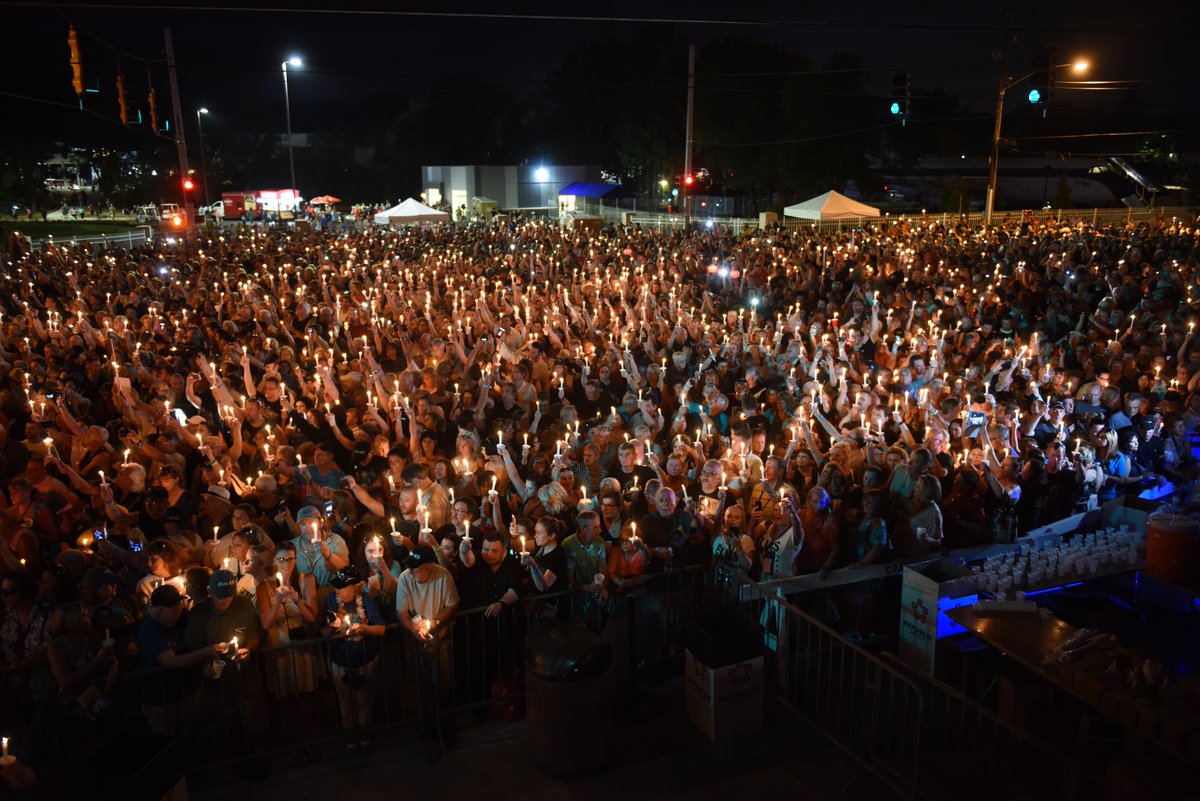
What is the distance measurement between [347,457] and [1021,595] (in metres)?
6.33

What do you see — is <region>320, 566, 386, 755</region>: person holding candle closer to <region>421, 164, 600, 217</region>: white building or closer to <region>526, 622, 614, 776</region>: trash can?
<region>526, 622, 614, 776</region>: trash can

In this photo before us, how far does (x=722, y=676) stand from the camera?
5809mm

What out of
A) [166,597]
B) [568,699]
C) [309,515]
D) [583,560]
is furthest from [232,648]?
[583,560]

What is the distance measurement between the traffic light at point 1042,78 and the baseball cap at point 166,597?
615 inches

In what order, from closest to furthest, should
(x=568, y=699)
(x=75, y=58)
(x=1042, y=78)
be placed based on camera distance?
(x=568, y=699)
(x=75, y=58)
(x=1042, y=78)

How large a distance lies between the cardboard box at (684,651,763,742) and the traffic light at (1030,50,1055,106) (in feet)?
44.5

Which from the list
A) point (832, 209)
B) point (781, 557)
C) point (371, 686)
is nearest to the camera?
point (371, 686)

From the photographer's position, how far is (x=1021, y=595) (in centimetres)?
659

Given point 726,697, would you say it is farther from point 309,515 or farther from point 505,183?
point 505,183

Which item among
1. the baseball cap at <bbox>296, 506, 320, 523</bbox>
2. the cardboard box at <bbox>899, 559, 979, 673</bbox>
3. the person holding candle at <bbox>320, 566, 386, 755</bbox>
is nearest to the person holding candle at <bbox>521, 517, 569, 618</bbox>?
the person holding candle at <bbox>320, 566, 386, 755</bbox>

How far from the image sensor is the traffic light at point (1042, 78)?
15.2 m

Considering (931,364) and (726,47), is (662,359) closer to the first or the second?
(931,364)

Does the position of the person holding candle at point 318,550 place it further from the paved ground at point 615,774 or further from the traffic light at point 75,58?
the traffic light at point 75,58

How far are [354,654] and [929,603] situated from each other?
4.18 meters
